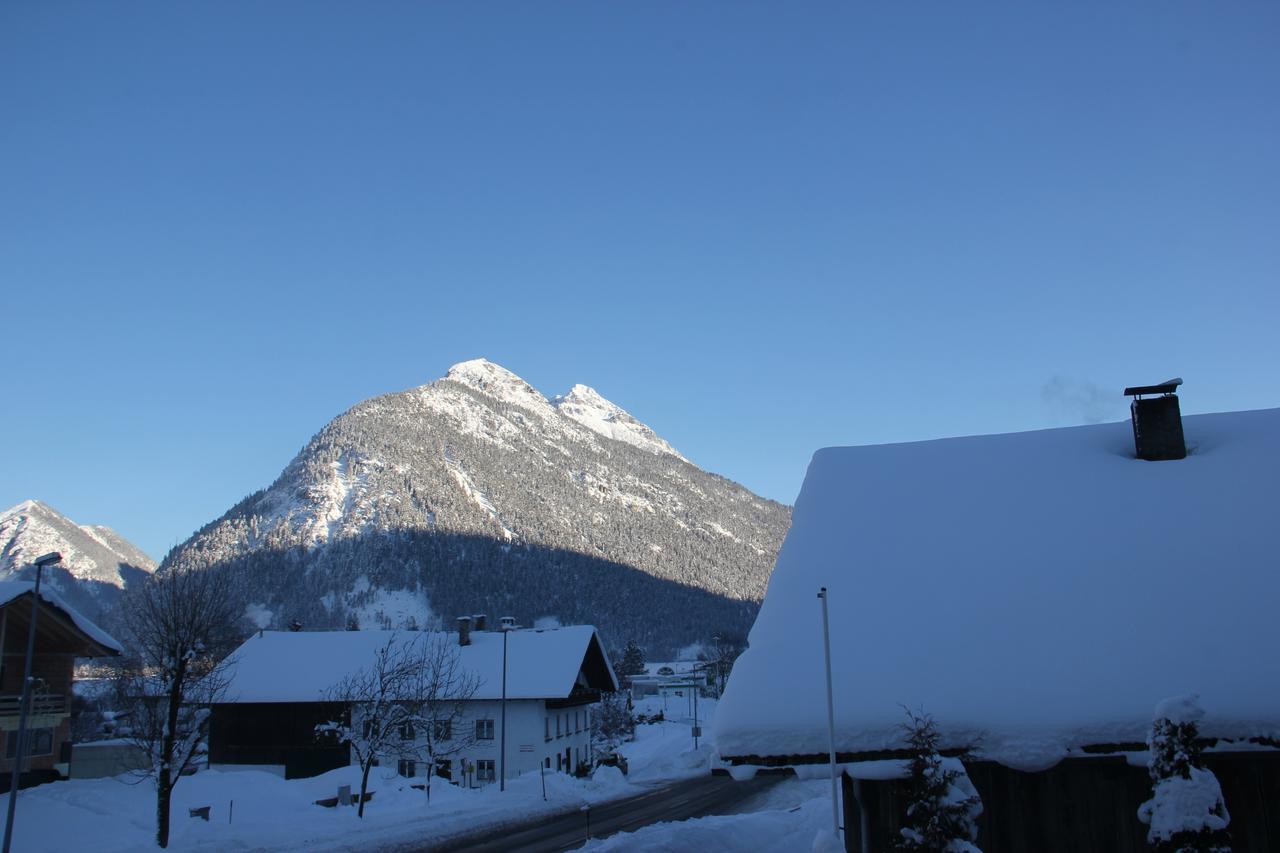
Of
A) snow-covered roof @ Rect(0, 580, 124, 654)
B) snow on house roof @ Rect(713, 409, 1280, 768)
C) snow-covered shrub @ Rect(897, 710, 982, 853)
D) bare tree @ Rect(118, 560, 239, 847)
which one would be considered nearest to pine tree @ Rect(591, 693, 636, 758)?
snow-covered roof @ Rect(0, 580, 124, 654)

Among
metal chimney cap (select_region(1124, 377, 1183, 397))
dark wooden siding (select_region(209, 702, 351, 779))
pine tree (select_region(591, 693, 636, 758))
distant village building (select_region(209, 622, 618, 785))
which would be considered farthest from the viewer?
pine tree (select_region(591, 693, 636, 758))

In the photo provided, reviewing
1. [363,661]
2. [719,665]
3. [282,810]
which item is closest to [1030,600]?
[282,810]

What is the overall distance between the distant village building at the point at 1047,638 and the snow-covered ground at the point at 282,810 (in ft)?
61.4

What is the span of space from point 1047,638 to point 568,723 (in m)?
47.9

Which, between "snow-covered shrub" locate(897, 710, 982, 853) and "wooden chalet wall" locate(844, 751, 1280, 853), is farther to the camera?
"wooden chalet wall" locate(844, 751, 1280, 853)

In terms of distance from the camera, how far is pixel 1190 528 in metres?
13.2

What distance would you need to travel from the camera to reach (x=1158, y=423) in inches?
602

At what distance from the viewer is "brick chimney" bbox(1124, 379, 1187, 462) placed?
15.1 metres

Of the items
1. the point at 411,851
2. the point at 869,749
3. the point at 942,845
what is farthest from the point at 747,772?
the point at 411,851

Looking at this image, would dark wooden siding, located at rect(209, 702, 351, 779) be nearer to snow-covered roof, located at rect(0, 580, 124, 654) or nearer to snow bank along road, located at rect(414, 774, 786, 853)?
snow-covered roof, located at rect(0, 580, 124, 654)

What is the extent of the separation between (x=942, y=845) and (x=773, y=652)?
331cm

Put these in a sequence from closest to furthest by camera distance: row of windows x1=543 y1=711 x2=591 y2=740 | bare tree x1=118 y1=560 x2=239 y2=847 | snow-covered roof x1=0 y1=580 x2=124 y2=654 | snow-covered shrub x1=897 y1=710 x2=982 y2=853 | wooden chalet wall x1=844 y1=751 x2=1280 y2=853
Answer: snow-covered shrub x1=897 y1=710 x2=982 y2=853
wooden chalet wall x1=844 y1=751 x2=1280 y2=853
bare tree x1=118 y1=560 x2=239 y2=847
snow-covered roof x1=0 y1=580 x2=124 y2=654
row of windows x1=543 y1=711 x2=591 y2=740

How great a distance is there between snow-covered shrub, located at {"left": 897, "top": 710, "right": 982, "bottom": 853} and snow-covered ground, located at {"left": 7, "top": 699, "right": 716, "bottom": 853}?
20214mm

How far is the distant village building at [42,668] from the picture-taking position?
3002 cm
